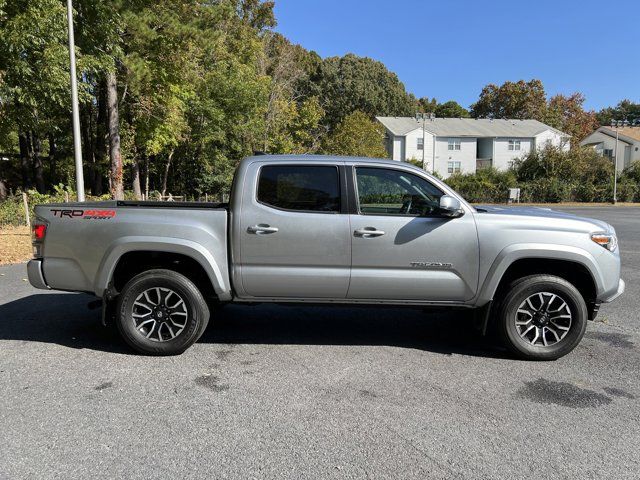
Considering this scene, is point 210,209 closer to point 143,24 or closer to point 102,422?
point 102,422

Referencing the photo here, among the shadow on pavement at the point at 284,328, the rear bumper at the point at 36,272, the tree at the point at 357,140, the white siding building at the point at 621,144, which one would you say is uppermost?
the white siding building at the point at 621,144

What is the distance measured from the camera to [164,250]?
15.4 ft

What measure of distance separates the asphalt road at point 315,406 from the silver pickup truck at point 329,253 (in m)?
0.47

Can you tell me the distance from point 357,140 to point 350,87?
29.2 m

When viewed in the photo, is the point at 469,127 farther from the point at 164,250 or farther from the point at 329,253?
the point at 164,250

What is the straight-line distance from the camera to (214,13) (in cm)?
1950

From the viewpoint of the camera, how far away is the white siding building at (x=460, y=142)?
62625 millimetres

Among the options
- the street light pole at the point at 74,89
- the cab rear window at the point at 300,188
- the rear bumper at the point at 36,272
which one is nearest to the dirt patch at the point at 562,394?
the cab rear window at the point at 300,188

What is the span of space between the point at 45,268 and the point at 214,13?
1729 centimetres

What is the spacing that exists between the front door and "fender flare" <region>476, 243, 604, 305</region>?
0.16 meters

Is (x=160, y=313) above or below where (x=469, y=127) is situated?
below

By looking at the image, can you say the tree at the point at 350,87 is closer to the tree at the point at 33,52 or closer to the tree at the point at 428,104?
the tree at the point at 428,104

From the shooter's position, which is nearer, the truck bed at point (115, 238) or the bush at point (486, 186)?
the truck bed at point (115, 238)

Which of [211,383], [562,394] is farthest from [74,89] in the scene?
[562,394]
